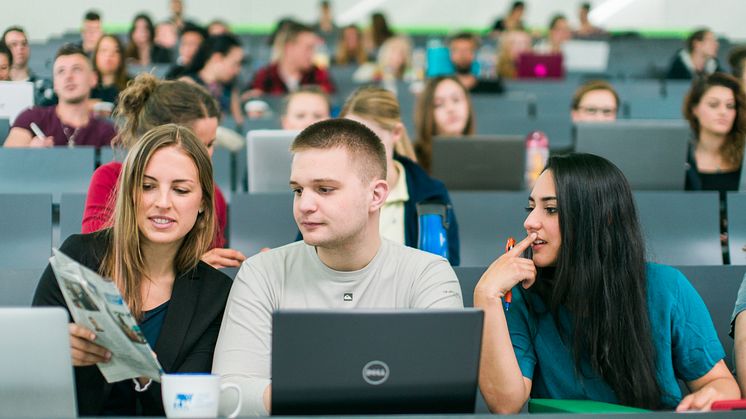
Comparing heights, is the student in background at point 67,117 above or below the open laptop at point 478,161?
above

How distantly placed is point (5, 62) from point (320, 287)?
2.30 m

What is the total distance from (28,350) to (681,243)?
8.76ft

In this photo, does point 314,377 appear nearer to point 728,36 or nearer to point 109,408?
point 109,408

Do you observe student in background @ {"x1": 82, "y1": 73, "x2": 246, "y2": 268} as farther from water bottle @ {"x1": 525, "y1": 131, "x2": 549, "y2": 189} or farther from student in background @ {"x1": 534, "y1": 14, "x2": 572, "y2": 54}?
student in background @ {"x1": 534, "y1": 14, "x2": 572, "y2": 54}

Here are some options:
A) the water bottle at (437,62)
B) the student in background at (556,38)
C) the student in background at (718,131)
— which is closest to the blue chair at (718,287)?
the student in background at (718,131)

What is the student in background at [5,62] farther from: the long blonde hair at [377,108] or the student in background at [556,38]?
the student in background at [556,38]

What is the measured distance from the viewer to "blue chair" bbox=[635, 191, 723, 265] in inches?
147

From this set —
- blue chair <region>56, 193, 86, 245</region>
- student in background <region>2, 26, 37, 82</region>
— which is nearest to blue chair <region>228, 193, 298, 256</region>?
blue chair <region>56, 193, 86, 245</region>

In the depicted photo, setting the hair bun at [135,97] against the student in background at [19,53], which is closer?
the hair bun at [135,97]

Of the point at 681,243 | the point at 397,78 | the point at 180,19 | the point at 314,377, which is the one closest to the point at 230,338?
the point at 314,377

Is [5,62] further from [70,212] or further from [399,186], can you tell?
[399,186]

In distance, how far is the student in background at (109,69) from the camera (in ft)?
15.6

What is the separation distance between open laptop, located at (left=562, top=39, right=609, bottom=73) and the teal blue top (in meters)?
8.57

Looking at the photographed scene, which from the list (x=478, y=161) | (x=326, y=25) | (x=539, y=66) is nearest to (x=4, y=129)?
(x=478, y=161)
